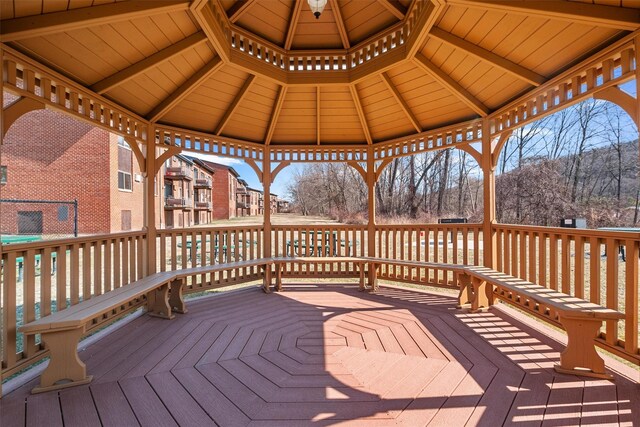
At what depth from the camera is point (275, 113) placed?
528cm

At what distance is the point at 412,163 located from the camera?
2073cm

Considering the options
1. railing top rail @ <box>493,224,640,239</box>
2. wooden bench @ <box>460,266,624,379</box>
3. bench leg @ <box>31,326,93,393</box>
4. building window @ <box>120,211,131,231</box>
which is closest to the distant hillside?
railing top rail @ <box>493,224,640,239</box>

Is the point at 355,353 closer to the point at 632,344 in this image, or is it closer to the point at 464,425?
the point at 464,425

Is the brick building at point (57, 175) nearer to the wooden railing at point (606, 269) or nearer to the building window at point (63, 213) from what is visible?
the building window at point (63, 213)

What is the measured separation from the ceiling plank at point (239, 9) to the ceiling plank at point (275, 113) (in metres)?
1.17

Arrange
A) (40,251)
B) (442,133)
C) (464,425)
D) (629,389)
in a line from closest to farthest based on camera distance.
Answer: (464,425) < (629,389) < (40,251) < (442,133)

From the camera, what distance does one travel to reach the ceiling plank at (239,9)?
3723mm

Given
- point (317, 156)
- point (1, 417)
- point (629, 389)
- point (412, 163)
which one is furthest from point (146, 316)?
point (412, 163)

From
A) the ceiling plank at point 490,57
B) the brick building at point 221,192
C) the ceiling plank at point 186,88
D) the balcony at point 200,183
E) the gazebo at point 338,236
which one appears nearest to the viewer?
the gazebo at point 338,236

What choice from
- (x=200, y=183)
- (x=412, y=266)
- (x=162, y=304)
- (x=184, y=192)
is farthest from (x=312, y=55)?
(x=200, y=183)

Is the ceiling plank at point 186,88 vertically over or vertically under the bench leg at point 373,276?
over

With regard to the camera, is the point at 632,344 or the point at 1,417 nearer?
the point at 1,417

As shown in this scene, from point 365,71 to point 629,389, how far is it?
437 centimetres

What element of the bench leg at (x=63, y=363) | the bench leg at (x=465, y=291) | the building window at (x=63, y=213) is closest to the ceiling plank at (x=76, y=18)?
the bench leg at (x=63, y=363)
